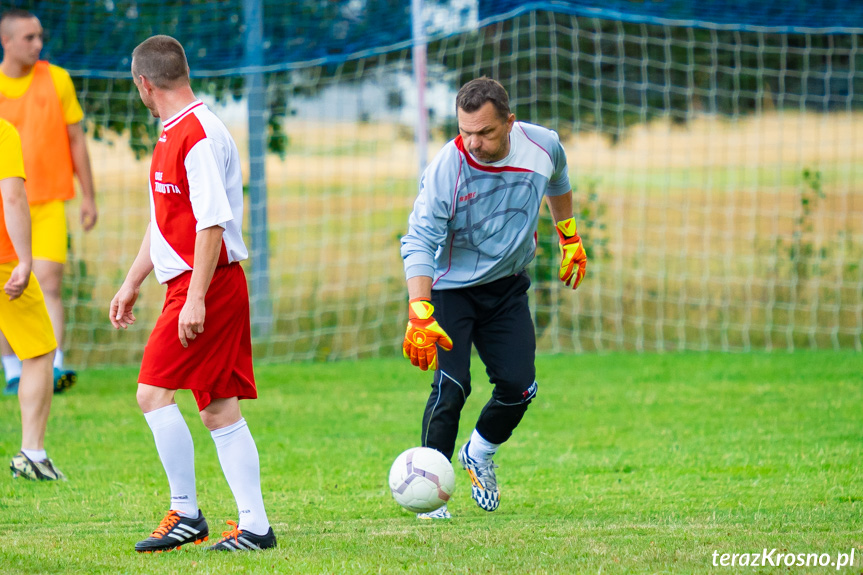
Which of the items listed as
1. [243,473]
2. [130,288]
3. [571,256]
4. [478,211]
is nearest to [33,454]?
[130,288]

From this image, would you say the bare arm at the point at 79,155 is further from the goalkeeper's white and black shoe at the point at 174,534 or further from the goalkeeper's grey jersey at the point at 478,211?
the goalkeeper's white and black shoe at the point at 174,534

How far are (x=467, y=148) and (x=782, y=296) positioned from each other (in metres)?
8.01

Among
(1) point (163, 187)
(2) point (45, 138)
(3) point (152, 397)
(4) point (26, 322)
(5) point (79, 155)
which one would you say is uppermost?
(2) point (45, 138)

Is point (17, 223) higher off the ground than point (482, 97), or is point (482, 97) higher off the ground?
point (482, 97)

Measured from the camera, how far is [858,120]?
14094 mm

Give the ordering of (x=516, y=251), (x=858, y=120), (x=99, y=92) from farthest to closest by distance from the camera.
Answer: (x=858, y=120)
(x=99, y=92)
(x=516, y=251)

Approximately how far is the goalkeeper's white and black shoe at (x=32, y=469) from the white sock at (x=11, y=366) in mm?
2416

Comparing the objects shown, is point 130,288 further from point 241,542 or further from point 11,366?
point 11,366

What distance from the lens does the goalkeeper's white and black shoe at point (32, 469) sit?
5.23m

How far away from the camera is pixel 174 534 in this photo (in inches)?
143

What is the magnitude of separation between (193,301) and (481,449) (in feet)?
5.65

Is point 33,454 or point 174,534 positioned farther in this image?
point 33,454

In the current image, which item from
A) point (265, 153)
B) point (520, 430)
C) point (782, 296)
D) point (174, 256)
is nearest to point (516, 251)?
point (174, 256)

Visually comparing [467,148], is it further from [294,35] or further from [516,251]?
[294,35]
